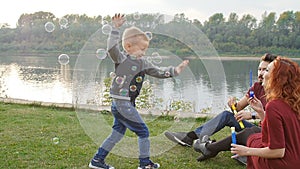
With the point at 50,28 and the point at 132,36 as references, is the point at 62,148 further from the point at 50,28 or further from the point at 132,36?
the point at 132,36

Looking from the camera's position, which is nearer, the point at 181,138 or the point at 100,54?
the point at 100,54

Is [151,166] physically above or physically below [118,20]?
below

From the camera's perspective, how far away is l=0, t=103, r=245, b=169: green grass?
3.42m

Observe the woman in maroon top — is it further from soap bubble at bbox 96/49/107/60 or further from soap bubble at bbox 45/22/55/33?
soap bubble at bbox 45/22/55/33

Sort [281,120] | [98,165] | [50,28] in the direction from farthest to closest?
[50,28] < [98,165] < [281,120]

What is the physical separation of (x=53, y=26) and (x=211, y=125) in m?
2.23

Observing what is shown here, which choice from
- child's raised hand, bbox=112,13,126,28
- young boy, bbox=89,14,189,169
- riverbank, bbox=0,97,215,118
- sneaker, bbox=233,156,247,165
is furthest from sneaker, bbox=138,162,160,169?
child's raised hand, bbox=112,13,126,28

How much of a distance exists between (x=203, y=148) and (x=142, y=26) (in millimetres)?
1234

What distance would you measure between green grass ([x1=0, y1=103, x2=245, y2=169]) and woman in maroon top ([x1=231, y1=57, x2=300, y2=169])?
3.91 ft

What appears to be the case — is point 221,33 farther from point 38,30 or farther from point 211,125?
point 38,30

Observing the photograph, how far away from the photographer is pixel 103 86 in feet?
18.5

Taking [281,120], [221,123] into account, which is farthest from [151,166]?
[281,120]

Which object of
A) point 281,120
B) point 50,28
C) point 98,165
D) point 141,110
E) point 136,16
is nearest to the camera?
point 281,120

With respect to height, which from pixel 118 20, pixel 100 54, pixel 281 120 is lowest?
pixel 281 120
